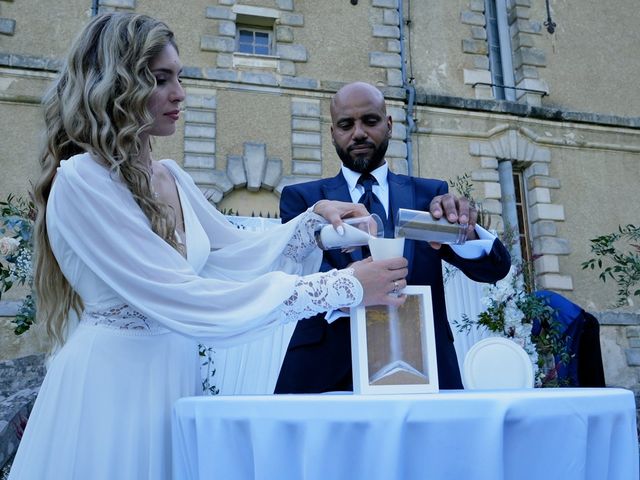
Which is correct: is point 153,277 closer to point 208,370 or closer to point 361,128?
point 361,128

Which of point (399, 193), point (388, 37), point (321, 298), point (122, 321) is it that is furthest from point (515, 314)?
point (388, 37)

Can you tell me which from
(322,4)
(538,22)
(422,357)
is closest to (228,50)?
(322,4)

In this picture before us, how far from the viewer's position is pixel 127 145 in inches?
55.9

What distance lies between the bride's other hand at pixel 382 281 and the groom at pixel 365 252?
21 centimetres

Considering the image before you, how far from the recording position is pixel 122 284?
1.26m

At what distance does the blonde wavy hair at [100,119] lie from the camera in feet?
4.62

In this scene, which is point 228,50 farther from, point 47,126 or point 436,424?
point 436,424

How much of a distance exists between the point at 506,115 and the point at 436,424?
29.8 feet

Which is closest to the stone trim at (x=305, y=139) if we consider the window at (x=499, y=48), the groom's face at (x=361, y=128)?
the window at (x=499, y=48)

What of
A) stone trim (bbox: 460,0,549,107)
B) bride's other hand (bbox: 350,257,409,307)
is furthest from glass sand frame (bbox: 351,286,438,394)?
stone trim (bbox: 460,0,549,107)

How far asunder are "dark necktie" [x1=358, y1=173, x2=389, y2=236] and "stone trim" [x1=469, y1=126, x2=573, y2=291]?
23.0ft

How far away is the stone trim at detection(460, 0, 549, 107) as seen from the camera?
9.45 m

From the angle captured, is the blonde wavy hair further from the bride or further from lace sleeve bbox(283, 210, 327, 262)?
lace sleeve bbox(283, 210, 327, 262)

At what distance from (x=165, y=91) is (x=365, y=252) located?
2.40 feet
